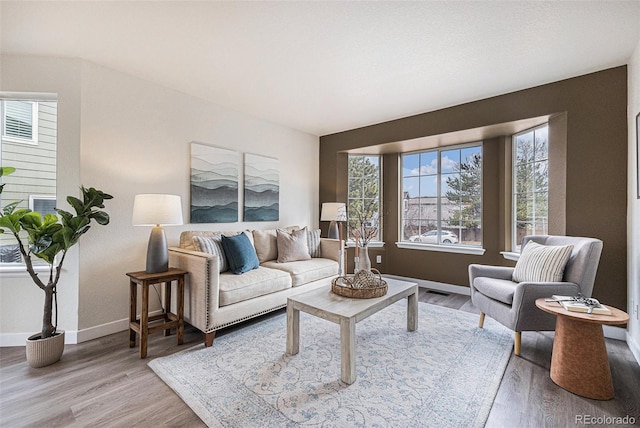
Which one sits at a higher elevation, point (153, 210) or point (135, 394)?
point (153, 210)

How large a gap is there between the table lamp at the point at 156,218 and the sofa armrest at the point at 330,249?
198cm

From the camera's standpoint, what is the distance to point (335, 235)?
4.29 metres


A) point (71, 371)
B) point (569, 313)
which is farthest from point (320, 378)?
point (71, 371)

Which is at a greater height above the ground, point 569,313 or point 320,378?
point 569,313

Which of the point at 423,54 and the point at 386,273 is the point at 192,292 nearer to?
the point at 423,54

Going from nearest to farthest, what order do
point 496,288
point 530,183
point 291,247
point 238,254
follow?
point 496,288, point 238,254, point 530,183, point 291,247

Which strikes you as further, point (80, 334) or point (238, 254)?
point (238, 254)

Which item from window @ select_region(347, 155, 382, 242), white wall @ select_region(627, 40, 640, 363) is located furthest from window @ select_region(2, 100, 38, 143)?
white wall @ select_region(627, 40, 640, 363)

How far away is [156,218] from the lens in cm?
235

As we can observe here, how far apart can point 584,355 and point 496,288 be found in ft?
2.37

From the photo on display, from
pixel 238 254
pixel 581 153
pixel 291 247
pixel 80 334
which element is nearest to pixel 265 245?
pixel 291 247

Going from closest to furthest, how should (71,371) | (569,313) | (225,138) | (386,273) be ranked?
(569,313) < (71,371) < (225,138) < (386,273)

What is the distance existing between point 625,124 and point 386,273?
10.6 ft

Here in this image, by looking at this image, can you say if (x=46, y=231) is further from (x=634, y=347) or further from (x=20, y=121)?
(x=634, y=347)
